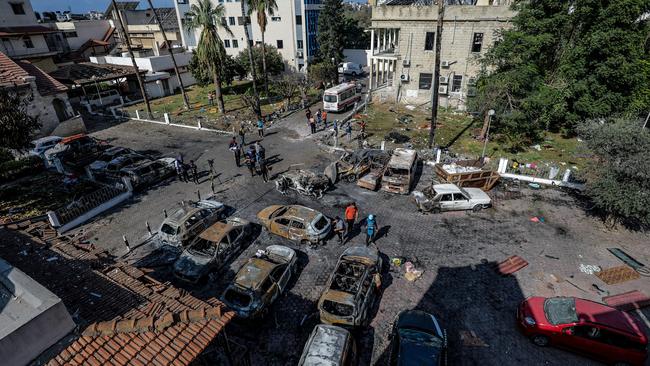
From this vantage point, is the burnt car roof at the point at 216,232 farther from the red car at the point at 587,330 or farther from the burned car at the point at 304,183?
the red car at the point at 587,330

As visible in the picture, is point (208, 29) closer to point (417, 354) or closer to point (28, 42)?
point (28, 42)

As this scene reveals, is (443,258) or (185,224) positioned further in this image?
(185,224)

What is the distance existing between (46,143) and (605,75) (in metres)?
40.4

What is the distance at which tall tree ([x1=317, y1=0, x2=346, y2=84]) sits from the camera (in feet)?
144

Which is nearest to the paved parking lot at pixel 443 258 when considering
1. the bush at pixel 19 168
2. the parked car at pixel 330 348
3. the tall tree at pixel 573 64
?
the parked car at pixel 330 348

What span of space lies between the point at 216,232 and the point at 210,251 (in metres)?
0.85

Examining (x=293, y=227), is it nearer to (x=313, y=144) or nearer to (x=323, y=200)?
(x=323, y=200)

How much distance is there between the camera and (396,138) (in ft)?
84.7

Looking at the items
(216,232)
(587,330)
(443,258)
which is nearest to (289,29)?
(216,232)

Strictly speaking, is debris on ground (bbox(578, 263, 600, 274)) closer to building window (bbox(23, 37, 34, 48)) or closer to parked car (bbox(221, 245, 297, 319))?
parked car (bbox(221, 245, 297, 319))

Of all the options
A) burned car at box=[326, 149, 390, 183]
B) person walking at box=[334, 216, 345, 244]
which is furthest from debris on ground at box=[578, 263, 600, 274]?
burned car at box=[326, 149, 390, 183]

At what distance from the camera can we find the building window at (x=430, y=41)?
105 ft

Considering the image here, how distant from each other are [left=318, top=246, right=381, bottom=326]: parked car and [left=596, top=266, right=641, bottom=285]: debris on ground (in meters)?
8.81

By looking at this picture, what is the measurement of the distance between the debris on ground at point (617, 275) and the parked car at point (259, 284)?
12139 millimetres
